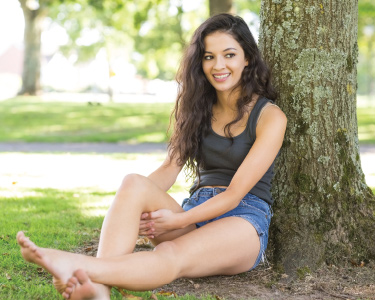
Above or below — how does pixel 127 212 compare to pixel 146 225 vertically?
above

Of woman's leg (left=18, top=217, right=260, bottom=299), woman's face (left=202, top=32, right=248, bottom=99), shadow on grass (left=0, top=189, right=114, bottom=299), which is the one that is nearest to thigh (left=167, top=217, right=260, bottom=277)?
woman's leg (left=18, top=217, right=260, bottom=299)

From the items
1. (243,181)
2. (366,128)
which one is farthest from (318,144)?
(366,128)

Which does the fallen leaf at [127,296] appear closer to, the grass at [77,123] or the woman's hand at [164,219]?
the woman's hand at [164,219]

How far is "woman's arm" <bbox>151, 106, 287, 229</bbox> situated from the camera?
306 cm

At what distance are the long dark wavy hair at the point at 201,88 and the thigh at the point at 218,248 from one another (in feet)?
1.99

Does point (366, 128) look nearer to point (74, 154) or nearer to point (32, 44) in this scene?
point (74, 154)

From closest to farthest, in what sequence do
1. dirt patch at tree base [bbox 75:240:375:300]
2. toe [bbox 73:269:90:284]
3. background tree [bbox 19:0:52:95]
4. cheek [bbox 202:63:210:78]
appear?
1. toe [bbox 73:269:90:284]
2. dirt patch at tree base [bbox 75:240:375:300]
3. cheek [bbox 202:63:210:78]
4. background tree [bbox 19:0:52:95]

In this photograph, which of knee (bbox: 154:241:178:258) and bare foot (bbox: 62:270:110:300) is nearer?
bare foot (bbox: 62:270:110:300)

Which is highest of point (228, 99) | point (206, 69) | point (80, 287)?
point (206, 69)

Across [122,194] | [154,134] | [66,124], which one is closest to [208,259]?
[122,194]

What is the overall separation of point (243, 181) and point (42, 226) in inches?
87.7

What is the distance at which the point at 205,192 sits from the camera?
3424 mm

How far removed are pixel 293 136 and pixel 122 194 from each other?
1.28 metres

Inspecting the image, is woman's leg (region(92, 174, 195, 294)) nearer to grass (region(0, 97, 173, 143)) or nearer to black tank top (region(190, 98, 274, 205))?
black tank top (region(190, 98, 274, 205))
